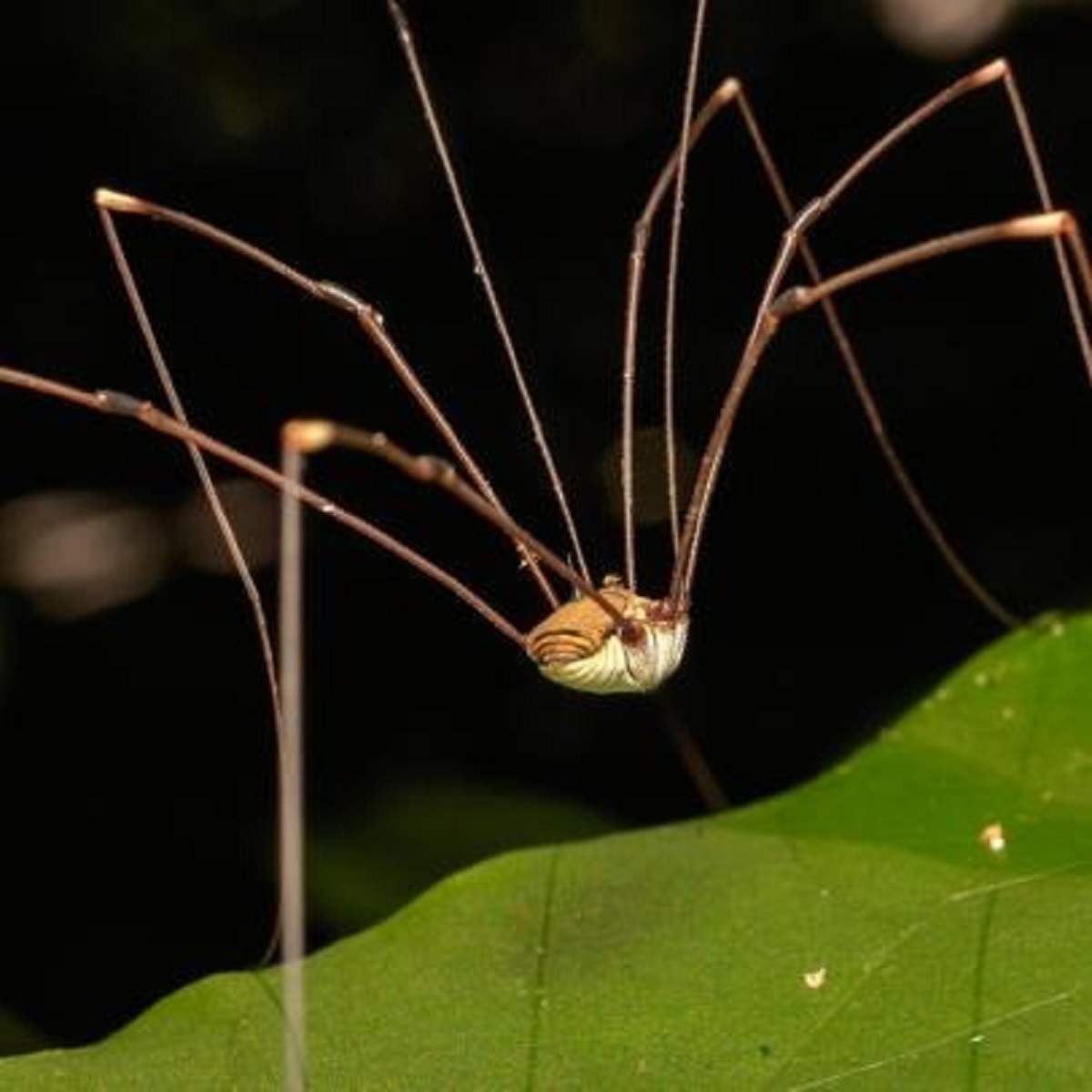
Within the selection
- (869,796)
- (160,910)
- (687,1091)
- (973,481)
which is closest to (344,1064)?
(687,1091)

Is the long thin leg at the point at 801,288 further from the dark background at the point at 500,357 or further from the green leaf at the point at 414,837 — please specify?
the dark background at the point at 500,357

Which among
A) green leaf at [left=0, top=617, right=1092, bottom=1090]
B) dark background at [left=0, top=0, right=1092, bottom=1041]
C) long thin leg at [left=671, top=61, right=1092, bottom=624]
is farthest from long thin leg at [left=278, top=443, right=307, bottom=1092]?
dark background at [left=0, top=0, right=1092, bottom=1041]

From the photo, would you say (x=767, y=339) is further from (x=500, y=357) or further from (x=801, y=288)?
(x=500, y=357)

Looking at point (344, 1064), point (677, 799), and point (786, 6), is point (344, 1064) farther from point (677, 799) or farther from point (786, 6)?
point (786, 6)

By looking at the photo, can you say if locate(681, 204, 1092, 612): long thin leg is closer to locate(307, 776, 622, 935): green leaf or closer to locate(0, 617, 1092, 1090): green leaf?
locate(0, 617, 1092, 1090): green leaf

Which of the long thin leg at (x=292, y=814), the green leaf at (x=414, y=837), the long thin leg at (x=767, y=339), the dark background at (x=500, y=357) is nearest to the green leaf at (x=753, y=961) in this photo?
the long thin leg at (x=292, y=814)

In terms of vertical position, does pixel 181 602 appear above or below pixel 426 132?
below

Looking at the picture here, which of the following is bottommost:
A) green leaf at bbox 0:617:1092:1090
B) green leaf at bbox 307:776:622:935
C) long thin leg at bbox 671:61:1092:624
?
green leaf at bbox 307:776:622:935
